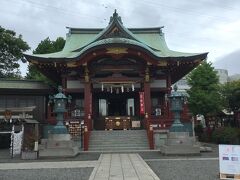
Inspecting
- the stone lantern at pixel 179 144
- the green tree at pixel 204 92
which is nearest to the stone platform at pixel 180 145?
the stone lantern at pixel 179 144

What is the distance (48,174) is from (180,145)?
851 centimetres

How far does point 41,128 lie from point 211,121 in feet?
54.0

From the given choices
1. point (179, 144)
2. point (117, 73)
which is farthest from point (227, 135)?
point (117, 73)

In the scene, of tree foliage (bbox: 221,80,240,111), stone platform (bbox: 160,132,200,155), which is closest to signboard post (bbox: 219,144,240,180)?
stone platform (bbox: 160,132,200,155)

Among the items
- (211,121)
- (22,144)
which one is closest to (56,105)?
(22,144)

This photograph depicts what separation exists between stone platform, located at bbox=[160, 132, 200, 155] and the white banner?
863cm

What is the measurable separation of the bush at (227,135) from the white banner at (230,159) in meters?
14.8

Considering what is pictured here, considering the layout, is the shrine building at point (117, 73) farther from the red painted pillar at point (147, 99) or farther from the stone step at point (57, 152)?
the stone step at point (57, 152)

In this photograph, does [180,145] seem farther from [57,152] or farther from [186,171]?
[57,152]

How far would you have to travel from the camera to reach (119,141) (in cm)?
2248

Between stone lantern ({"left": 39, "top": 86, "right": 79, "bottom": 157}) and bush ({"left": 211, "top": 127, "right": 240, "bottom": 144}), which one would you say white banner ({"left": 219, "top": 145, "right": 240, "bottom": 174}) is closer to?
stone lantern ({"left": 39, "top": 86, "right": 79, "bottom": 157})

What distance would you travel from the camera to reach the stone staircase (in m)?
21.5

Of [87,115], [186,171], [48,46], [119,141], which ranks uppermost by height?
[48,46]

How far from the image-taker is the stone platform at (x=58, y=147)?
59.5ft
